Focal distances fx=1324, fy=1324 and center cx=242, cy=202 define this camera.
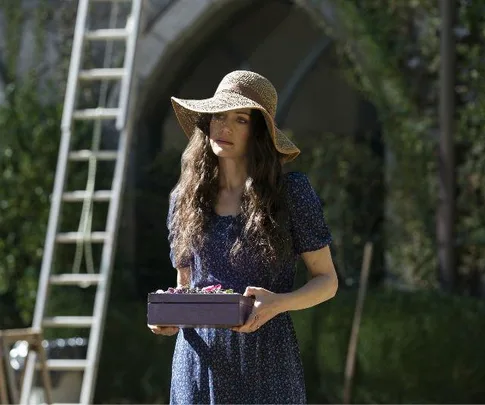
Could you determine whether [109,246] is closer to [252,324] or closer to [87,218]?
[87,218]

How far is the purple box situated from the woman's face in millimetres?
365

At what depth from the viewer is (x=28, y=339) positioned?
5645mm

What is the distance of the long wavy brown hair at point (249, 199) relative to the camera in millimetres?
3006

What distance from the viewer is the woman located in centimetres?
301

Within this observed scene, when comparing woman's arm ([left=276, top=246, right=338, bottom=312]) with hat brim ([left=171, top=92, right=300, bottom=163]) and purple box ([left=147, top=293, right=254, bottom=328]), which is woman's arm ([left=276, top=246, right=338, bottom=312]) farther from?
hat brim ([left=171, top=92, right=300, bottom=163])

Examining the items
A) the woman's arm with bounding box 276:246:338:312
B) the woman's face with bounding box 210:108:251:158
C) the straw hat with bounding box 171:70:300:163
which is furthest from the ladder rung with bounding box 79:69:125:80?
the woman's arm with bounding box 276:246:338:312

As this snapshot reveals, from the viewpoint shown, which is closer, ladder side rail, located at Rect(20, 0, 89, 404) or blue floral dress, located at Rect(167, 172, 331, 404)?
blue floral dress, located at Rect(167, 172, 331, 404)

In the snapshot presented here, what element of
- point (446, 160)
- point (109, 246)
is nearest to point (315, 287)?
point (109, 246)

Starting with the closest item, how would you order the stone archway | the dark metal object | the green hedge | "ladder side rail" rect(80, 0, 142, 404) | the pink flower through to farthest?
the pink flower < "ladder side rail" rect(80, 0, 142, 404) < the green hedge < the dark metal object < the stone archway

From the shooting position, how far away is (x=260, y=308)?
287 cm

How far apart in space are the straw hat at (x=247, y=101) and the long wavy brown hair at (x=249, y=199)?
27mm

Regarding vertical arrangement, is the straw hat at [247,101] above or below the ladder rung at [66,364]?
above

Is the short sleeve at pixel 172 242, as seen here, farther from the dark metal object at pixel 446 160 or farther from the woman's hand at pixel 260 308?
the dark metal object at pixel 446 160

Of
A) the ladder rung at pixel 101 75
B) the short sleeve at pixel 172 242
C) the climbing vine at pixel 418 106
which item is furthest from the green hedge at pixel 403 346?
the short sleeve at pixel 172 242
